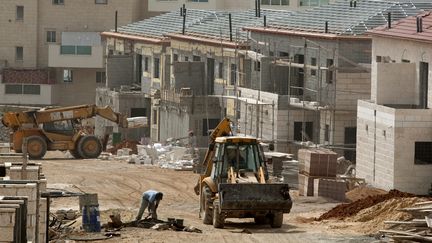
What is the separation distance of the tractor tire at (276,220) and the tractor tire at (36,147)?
30459 millimetres

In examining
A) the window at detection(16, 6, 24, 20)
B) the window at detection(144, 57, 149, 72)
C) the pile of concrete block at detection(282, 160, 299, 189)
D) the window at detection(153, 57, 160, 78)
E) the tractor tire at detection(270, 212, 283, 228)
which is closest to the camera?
the tractor tire at detection(270, 212, 283, 228)

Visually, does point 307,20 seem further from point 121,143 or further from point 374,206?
point 374,206

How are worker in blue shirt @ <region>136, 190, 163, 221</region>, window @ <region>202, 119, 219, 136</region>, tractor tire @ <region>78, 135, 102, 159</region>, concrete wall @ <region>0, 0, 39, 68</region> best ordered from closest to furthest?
worker in blue shirt @ <region>136, 190, 163, 221</region>, tractor tire @ <region>78, 135, 102, 159</region>, window @ <region>202, 119, 219, 136</region>, concrete wall @ <region>0, 0, 39, 68</region>

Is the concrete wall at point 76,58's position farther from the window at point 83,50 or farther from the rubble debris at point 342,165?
the rubble debris at point 342,165

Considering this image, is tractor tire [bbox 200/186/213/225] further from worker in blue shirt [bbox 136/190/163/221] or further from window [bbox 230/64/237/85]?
window [bbox 230/64/237/85]

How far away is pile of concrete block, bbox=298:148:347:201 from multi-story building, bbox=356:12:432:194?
187 centimetres

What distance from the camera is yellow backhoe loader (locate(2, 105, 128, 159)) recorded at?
72.0 m

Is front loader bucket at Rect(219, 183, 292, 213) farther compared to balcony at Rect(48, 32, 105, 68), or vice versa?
balcony at Rect(48, 32, 105, 68)

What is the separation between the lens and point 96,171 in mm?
66875

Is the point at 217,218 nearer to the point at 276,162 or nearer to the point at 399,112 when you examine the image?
the point at 399,112

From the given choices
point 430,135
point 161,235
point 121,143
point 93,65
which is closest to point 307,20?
point 121,143

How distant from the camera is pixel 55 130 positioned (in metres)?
73.2

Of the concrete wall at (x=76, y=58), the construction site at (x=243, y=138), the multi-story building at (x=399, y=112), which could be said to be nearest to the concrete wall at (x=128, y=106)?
the construction site at (x=243, y=138)

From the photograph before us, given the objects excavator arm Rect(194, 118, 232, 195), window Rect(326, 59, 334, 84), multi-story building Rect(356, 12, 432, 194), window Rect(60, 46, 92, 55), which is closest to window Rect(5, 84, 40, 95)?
window Rect(60, 46, 92, 55)
